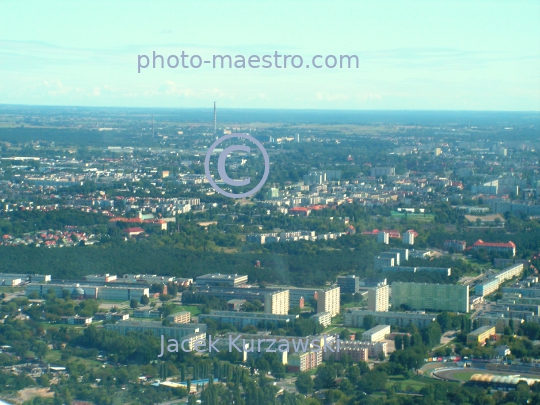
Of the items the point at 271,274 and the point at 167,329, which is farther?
the point at 271,274

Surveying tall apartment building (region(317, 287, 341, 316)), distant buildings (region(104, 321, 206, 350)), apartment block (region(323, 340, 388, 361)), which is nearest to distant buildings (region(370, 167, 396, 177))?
tall apartment building (region(317, 287, 341, 316))

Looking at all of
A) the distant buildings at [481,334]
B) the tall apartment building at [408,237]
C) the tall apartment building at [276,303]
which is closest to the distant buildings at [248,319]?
the tall apartment building at [276,303]

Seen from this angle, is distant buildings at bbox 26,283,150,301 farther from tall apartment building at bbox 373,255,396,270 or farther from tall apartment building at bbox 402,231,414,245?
tall apartment building at bbox 402,231,414,245

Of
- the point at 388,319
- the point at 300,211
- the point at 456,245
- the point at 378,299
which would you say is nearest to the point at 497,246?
the point at 456,245

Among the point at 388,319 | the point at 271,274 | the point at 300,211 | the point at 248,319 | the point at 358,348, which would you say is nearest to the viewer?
the point at 358,348

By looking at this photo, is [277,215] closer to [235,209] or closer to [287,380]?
[235,209]

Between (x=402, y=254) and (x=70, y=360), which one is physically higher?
(x=402, y=254)

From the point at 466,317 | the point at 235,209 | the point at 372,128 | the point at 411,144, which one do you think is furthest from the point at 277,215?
the point at 372,128

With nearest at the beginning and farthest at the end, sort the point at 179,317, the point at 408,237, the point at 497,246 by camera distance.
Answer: the point at 179,317
the point at 497,246
the point at 408,237

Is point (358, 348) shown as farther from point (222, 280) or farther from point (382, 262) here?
point (382, 262)
